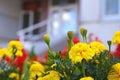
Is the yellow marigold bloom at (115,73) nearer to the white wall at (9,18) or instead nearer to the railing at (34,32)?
the railing at (34,32)

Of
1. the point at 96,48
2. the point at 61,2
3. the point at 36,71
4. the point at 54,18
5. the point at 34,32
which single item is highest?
the point at 96,48

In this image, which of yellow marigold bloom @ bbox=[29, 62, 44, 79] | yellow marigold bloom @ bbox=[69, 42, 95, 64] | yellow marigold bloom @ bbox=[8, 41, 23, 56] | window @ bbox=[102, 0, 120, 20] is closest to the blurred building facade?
window @ bbox=[102, 0, 120, 20]

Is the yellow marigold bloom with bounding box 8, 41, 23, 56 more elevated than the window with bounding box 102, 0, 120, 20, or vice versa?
the yellow marigold bloom with bounding box 8, 41, 23, 56

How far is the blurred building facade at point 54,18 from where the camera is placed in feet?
36.9

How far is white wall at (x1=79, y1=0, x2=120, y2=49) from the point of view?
11.0m

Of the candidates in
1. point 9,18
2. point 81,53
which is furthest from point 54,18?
point 81,53

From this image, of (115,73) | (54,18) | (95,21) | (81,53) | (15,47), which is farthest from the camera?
(54,18)

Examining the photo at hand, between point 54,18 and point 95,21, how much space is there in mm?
5913

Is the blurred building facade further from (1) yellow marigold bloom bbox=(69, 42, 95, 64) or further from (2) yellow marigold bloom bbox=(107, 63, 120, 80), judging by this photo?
(1) yellow marigold bloom bbox=(69, 42, 95, 64)

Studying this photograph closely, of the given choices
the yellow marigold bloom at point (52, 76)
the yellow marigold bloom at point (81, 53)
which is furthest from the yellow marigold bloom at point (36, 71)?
the yellow marigold bloom at point (81, 53)

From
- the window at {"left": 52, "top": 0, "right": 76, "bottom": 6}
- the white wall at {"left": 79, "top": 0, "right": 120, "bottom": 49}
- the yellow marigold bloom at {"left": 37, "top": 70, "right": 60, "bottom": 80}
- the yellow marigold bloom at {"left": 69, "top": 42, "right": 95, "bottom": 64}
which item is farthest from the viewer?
the window at {"left": 52, "top": 0, "right": 76, "bottom": 6}

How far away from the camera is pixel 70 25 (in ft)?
53.4

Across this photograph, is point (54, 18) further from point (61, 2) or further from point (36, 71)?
point (36, 71)

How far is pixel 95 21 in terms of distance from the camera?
1125cm
